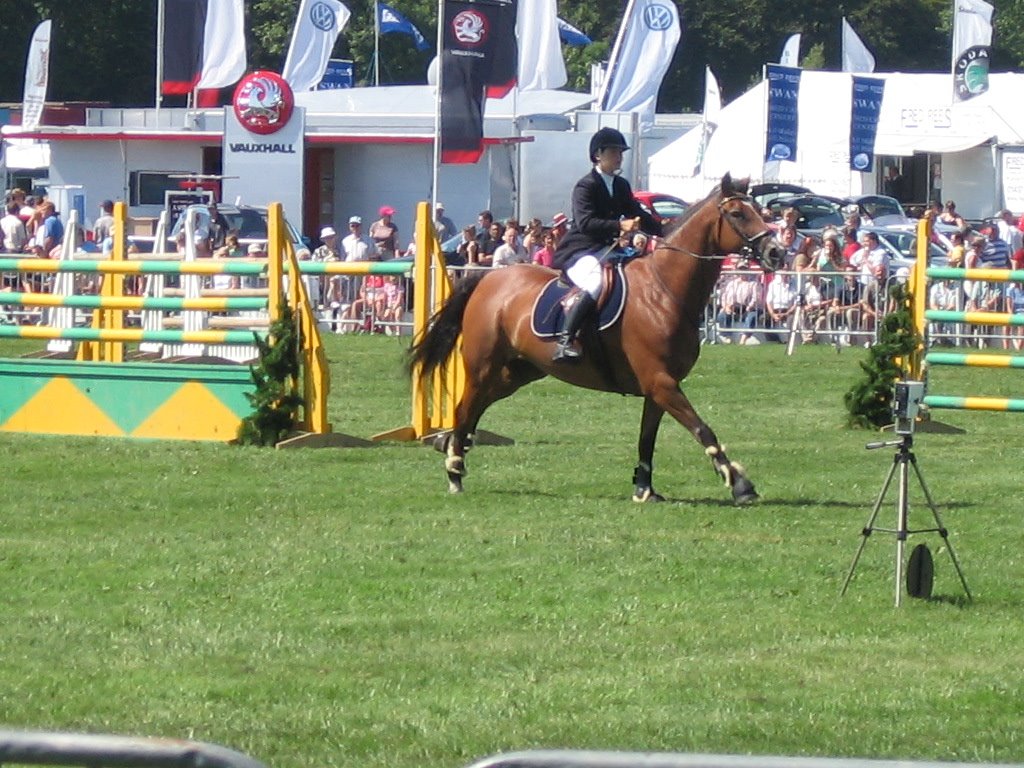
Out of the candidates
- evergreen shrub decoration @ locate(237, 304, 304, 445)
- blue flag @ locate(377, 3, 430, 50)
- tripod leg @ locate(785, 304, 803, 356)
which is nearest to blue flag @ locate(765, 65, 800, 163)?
tripod leg @ locate(785, 304, 803, 356)

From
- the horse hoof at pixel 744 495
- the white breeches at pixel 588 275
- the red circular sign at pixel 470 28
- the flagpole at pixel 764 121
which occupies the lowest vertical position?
the horse hoof at pixel 744 495

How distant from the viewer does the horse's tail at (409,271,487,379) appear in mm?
13797

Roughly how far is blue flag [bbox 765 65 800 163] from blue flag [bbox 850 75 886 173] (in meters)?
2.52

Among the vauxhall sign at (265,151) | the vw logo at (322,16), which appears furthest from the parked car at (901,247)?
the vw logo at (322,16)

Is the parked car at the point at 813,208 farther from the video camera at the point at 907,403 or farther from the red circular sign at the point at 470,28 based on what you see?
the video camera at the point at 907,403

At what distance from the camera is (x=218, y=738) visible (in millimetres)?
6535

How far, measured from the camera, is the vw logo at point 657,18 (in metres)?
44.8

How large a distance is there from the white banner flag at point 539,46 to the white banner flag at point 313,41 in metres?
5.06

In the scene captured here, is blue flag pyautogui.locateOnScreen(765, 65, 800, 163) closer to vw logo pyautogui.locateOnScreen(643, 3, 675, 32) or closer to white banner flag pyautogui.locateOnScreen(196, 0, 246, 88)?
vw logo pyautogui.locateOnScreen(643, 3, 675, 32)

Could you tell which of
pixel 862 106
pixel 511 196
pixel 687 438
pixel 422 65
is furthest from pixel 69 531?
pixel 422 65

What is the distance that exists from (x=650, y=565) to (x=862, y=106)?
35.5 m

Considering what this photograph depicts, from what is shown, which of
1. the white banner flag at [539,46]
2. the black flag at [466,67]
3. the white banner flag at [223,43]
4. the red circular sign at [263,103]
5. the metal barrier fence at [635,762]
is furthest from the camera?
the white banner flag at [539,46]

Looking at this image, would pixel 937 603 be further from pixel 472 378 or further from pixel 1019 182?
pixel 1019 182

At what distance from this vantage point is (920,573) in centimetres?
909
